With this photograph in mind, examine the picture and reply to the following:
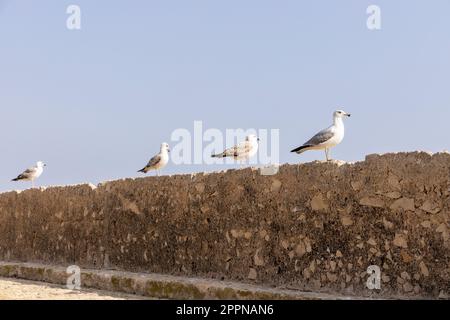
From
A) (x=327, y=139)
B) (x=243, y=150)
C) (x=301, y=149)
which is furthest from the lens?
(x=243, y=150)

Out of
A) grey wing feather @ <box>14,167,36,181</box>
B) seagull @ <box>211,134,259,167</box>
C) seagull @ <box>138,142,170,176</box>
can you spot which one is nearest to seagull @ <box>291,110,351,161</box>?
seagull @ <box>211,134,259,167</box>

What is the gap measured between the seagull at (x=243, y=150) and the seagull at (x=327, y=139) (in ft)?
6.65

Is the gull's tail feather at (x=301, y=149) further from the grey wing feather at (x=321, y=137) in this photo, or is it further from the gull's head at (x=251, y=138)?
the gull's head at (x=251, y=138)

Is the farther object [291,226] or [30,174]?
[30,174]

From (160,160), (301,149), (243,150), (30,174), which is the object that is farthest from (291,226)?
(30,174)

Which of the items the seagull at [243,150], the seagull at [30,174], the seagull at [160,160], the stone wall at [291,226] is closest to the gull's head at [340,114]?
the stone wall at [291,226]

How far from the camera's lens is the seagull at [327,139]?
8.80 m

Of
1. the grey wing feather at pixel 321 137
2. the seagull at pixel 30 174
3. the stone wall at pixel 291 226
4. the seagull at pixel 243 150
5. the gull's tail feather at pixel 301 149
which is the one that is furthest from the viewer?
the seagull at pixel 30 174

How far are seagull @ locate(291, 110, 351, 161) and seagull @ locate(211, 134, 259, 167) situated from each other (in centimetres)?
203

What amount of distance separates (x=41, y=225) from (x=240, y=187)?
6100mm

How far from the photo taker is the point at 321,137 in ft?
28.9

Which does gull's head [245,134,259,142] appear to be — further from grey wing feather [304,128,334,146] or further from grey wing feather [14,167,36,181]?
grey wing feather [14,167,36,181]

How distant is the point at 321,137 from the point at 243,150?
2.43m

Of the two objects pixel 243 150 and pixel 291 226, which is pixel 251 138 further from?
pixel 291 226
